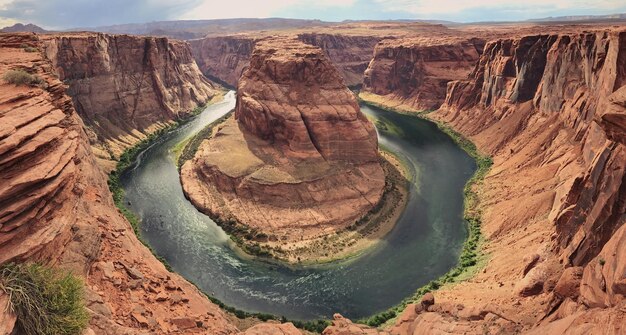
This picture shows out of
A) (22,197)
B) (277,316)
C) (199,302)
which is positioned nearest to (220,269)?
(277,316)

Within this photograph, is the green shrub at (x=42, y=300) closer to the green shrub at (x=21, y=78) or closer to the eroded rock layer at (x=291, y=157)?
the green shrub at (x=21, y=78)

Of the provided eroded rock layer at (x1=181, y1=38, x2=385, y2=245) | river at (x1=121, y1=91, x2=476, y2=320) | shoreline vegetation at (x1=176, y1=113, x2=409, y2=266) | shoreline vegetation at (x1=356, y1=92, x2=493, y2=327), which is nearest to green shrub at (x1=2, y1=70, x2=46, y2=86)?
river at (x1=121, y1=91, x2=476, y2=320)

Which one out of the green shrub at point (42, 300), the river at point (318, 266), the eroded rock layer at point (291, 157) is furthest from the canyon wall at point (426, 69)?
the green shrub at point (42, 300)

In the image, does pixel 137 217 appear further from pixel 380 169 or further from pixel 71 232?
pixel 380 169

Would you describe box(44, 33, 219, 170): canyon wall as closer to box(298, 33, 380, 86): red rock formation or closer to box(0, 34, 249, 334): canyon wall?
box(0, 34, 249, 334): canyon wall

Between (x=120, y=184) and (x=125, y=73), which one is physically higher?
(x=125, y=73)

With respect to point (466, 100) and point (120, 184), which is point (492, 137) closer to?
point (466, 100)

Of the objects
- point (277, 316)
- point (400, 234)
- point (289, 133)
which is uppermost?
point (289, 133)
